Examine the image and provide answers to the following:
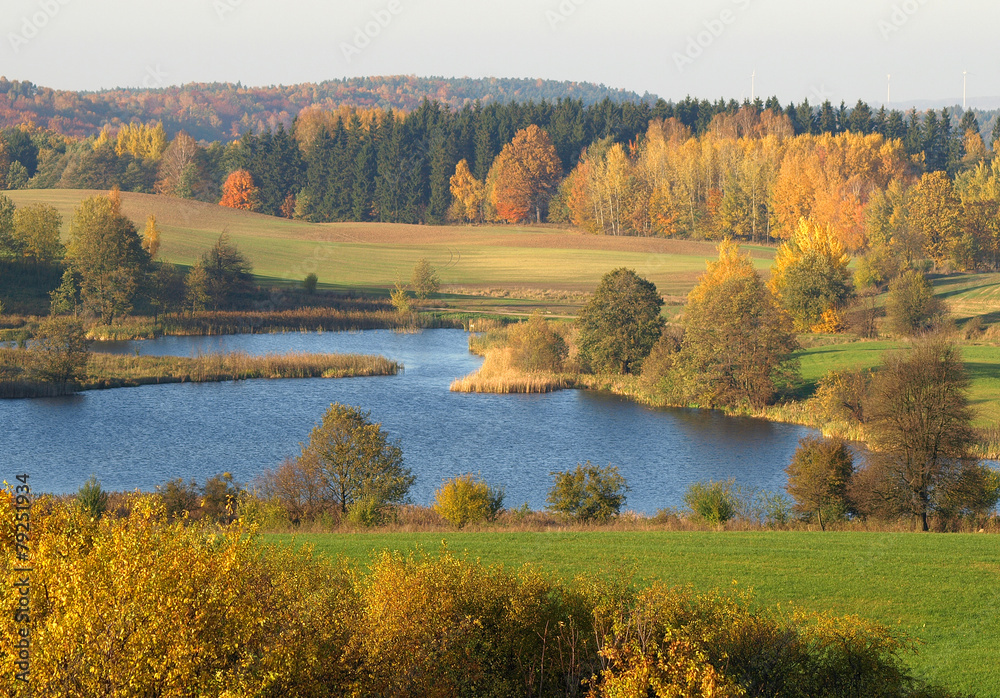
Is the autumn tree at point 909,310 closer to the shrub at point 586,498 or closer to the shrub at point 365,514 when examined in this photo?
the shrub at point 586,498

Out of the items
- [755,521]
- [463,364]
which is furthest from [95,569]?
[463,364]

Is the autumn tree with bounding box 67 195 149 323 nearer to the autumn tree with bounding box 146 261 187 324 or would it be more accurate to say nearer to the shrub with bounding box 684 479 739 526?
the autumn tree with bounding box 146 261 187 324

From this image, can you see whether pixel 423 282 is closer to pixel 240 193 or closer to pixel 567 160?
pixel 567 160

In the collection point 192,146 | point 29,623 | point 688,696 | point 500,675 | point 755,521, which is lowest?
point 755,521

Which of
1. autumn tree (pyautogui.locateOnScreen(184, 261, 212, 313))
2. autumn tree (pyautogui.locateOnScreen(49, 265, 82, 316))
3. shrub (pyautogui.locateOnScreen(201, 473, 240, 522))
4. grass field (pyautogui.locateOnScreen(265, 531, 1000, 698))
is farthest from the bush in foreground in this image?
autumn tree (pyautogui.locateOnScreen(184, 261, 212, 313))

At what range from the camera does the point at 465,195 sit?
12419 centimetres

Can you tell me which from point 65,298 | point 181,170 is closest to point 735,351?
point 65,298

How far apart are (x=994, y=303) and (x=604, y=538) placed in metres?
59.7

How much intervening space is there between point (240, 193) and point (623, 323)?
86185 mm

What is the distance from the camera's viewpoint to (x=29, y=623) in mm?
7652

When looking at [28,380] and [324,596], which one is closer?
[324,596]

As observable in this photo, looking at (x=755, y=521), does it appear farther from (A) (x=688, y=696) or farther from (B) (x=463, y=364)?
(B) (x=463, y=364)

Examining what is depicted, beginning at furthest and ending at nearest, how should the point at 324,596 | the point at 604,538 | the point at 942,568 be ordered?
the point at 604,538 → the point at 942,568 → the point at 324,596

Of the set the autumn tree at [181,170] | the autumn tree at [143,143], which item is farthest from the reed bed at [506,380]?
the autumn tree at [143,143]
